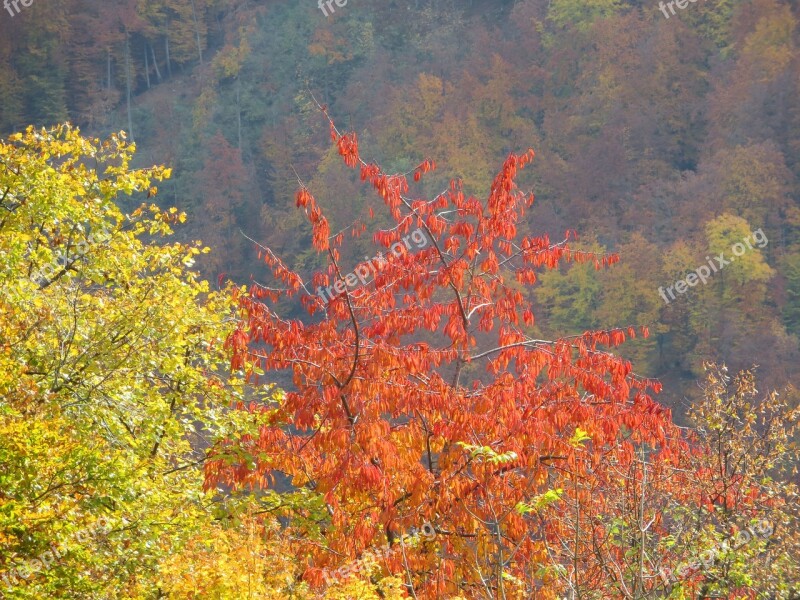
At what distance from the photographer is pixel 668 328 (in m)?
52.0

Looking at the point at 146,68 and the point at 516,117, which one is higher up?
the point at 146,68

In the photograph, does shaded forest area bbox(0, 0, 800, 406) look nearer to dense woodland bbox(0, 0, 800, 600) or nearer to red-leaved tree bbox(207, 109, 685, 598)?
dense woodland bbox(0, 0, 800, 600)

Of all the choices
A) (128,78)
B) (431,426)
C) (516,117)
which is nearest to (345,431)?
(431,426)

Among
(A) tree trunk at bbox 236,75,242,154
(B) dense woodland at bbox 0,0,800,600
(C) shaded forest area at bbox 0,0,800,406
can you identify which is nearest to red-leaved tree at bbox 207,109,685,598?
(B) dense woodland at bbox 0,0,800,600

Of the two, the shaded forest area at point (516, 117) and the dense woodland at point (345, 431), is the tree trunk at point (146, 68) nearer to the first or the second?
the shaded forest area at point (516, 117)

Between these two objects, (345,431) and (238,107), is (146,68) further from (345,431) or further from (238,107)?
(345,431)

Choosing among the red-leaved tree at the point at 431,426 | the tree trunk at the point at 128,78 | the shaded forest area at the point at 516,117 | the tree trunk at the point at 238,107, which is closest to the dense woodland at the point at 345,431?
the red-leaved tree at the point at 431,426

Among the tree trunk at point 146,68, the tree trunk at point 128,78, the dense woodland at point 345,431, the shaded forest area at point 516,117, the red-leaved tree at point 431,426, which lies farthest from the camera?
the tree trunk at point 146,68

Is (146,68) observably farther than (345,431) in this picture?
Yes

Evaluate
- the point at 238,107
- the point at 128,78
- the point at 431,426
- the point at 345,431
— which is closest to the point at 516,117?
the point at 238,107

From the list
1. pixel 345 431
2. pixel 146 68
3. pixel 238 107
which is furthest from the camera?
pixel 146 68

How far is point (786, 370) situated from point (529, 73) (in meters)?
40.8

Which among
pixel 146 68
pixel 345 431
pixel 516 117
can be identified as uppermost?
pixel 146 68

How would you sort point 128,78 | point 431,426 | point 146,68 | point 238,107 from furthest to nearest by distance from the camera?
point 146,68, point 128,78, point 238,107, point 431,426
